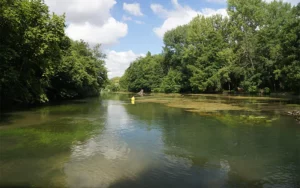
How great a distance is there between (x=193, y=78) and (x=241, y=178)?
6724cm

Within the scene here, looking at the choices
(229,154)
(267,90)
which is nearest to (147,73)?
Result: (267,90)

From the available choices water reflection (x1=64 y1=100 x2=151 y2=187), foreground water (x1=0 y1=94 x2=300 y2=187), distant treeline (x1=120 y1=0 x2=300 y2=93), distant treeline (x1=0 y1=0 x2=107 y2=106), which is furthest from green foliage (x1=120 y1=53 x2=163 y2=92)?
water reflection (x1=64 y1=100 x2=151 y2=187)

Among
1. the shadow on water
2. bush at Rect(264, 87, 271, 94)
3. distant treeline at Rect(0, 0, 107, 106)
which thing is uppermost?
distant treeline at Rect(0, 0, 107, 106)

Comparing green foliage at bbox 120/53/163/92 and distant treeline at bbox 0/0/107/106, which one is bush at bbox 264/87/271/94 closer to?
distant treeline at bbox 0/0/107/106

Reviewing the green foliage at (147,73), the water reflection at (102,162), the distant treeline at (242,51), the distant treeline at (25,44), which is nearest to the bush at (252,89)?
the distant treeline at (242,51)

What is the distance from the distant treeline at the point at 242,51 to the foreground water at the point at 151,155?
2890cm

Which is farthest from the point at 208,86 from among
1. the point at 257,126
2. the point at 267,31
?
the point at 257,126

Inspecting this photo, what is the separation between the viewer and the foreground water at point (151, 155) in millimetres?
8977

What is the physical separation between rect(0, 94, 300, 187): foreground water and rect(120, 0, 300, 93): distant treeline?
28.9 metres

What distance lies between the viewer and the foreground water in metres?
8.98

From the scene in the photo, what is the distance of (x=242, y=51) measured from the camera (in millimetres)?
62375

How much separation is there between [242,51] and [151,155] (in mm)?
56087

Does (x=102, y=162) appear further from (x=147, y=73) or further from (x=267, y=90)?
(x=147, y=73)

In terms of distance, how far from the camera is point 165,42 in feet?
301
